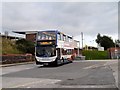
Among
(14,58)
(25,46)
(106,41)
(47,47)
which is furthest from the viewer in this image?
(106,41)

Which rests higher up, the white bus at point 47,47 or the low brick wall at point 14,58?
the white bus at point 47,47

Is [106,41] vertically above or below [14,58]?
above

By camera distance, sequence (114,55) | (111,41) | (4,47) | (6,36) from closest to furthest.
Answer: (4,47) < (6,36) < (114,55) < (111,41)

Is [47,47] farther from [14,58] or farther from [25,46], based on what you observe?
[25,46]

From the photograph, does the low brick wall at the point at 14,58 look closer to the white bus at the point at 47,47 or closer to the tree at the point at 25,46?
the tree at the point at 25,46

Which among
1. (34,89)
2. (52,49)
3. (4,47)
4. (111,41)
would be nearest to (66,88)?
(34,89)

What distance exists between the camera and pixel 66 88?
14297 millimetres

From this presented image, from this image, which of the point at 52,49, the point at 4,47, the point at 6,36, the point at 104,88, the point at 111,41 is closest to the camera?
the point at 104,88

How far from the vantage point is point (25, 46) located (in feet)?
210

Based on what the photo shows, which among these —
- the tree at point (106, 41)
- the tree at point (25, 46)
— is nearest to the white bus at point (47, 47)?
the tree at point (25, 46)

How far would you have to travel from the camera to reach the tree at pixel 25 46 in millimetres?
63375

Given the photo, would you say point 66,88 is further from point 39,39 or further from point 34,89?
point 39,39

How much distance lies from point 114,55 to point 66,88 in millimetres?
72787

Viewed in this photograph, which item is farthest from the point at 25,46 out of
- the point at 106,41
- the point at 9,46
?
the point at 106,41
